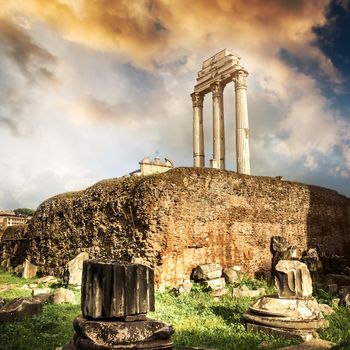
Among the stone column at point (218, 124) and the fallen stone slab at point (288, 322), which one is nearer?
the fallen stone slab at point (288, 322)

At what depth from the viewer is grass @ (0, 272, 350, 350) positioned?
6093 millimetres

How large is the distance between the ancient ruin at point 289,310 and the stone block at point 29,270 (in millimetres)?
12881

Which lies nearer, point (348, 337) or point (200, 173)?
point (348, 337)

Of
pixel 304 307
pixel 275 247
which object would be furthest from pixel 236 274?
pixel 304 307

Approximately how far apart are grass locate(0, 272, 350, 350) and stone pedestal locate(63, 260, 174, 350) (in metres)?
2.09

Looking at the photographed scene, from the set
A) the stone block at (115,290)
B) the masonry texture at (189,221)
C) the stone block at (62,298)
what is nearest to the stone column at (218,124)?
the masonry texture at (189,221)

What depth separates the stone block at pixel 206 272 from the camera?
38.4ft

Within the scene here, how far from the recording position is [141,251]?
12.0 m

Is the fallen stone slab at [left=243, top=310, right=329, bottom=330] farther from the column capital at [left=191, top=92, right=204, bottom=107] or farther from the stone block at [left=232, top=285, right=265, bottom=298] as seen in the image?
the column capital at [left=191, top=92, right=204, bottom=107]

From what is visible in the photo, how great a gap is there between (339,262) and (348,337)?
11336mm

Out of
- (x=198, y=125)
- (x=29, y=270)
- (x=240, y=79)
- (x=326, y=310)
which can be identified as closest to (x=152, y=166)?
(x=198, y=125)

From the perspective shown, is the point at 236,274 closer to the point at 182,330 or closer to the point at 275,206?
the point at 275,206

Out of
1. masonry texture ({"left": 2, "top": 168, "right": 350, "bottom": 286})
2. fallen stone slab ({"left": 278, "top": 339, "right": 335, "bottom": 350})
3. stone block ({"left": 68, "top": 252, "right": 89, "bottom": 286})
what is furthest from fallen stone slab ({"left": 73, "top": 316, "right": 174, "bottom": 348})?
stone block ({"left": 68, "top": 252, "right": 89, "bottom": 286})

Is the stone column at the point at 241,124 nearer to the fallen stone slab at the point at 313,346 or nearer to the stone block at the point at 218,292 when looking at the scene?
the stone block at the point at 218,292
